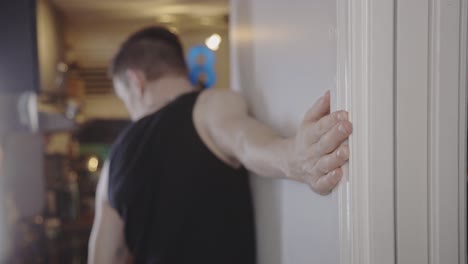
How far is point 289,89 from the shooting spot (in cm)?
83

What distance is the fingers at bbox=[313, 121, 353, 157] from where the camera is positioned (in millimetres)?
563

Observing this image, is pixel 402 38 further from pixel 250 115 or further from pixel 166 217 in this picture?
pixel 166 217

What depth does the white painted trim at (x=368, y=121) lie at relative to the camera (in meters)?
0.56

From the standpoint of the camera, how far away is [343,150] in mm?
579

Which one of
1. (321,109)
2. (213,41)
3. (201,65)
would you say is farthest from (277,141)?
(213,41)

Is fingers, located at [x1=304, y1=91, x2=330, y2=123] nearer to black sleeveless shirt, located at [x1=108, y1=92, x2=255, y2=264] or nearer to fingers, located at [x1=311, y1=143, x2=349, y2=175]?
fingers, located at [x1=311, y1=143, x2=349, y2=175]

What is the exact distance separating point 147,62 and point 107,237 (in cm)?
49

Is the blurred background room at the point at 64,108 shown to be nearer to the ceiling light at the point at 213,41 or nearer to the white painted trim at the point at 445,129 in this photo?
the ceiling light at the point at 213,41

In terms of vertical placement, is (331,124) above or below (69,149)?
above

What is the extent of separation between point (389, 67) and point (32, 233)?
8.25ft

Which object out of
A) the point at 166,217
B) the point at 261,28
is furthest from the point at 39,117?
the point at 261,28

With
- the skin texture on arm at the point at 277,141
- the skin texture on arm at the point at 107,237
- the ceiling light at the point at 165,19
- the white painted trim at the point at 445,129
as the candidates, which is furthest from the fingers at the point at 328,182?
the ceiling light at the point at 165,19

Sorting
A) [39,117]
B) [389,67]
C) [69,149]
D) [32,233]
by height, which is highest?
[389,67]

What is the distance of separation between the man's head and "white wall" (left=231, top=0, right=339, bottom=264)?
25 centimetres
